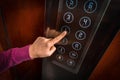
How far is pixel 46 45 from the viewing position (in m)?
0.49

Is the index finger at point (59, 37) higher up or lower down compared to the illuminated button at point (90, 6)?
lower down

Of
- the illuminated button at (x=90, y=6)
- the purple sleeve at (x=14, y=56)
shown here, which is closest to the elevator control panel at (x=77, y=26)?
the illuminated button at (x=90, y=6)

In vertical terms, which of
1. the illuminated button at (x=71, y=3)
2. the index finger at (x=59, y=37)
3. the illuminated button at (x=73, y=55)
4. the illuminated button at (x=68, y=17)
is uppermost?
the illuminated button at (x=71, y=3)

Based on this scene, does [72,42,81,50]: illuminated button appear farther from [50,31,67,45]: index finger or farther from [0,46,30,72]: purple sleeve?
[0,46,30,72]: purple sleeve

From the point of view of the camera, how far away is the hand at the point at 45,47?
1.56 feet

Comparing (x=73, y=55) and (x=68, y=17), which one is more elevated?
(x=68, y=17)

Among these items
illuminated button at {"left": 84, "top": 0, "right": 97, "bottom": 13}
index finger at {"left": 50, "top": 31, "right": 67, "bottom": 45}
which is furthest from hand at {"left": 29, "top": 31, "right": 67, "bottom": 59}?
illuminated button at {"left": 84, "top": 0, "right": 97, "bottom": 13}

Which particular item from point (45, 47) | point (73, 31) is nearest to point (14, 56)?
point (45, 47)

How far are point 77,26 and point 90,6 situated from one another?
80mm

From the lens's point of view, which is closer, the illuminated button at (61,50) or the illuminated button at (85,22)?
the illuminated button at (85,22)

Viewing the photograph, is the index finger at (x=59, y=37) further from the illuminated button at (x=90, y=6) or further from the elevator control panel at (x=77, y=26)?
the illuminated button at (x=90, y=6)

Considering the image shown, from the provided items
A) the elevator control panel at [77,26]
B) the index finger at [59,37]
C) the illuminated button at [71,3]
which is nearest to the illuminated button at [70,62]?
the elevator control panel at [77,26]

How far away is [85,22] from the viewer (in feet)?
1.37

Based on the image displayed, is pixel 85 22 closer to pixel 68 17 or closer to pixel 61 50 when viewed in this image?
pixel 68 17
